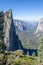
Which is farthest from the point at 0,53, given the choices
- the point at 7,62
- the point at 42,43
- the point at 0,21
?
the point at 42,43

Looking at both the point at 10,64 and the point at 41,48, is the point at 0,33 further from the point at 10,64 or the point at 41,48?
the point at 41,48

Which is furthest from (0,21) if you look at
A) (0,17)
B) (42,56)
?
(42,56)

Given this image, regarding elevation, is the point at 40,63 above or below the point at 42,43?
below

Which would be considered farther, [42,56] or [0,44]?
[42,56]

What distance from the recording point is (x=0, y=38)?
56.6 metres

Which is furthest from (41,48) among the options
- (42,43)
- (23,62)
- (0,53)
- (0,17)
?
(0,17)

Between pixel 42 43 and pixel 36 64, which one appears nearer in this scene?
pixel 36 64

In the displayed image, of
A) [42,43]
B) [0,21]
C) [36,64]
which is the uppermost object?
[0,21]

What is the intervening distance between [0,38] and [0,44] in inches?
112

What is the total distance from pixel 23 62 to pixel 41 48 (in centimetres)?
791

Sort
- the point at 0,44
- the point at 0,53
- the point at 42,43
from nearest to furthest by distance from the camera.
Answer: the point at 0,44 < the point at 0,53 < the point at 42,43

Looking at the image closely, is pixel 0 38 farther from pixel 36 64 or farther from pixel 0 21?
pixel 36 64

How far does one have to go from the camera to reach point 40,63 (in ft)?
187

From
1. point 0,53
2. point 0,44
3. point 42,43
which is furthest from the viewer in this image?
point 42,43
